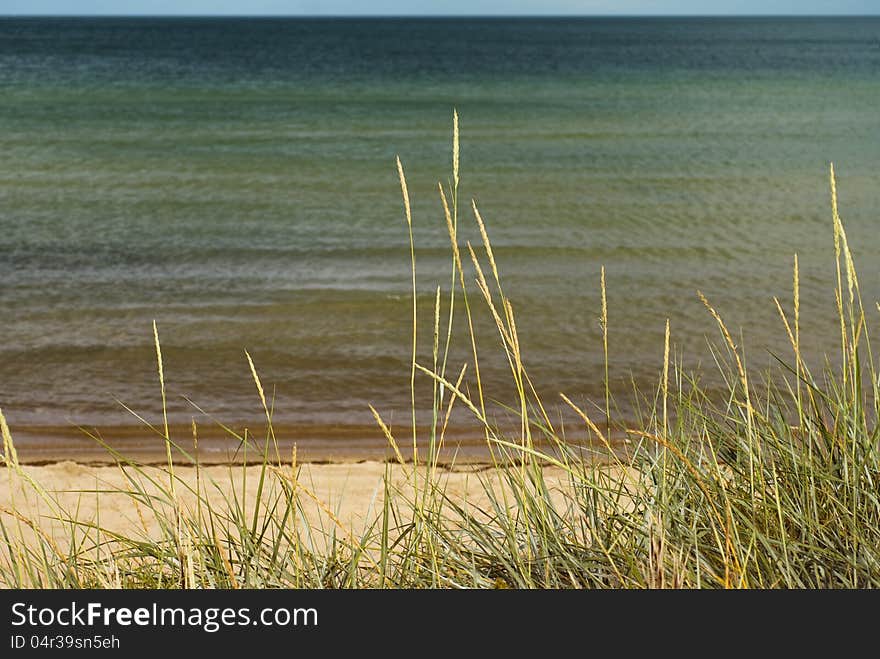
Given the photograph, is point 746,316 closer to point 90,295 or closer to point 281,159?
point 90,295

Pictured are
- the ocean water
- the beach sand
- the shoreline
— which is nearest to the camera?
the beach sand

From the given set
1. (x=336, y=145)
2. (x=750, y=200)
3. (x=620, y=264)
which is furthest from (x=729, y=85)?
(x=620, y=264)

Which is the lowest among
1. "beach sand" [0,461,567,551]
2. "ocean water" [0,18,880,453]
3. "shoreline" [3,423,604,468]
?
"beach sand" [0,461,567,551]

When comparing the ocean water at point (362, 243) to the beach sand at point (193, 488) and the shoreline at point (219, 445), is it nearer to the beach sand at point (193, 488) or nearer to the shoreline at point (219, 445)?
the shoreline at point (219, 445)

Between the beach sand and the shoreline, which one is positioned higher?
the shoreline

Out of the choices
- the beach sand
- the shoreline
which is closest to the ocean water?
the shoreline

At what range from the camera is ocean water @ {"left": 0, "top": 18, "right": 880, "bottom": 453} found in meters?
7.58

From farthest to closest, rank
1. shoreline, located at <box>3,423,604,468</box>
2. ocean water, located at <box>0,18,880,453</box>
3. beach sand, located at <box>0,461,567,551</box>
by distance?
1. ocean water, located at <box>0,18,880,453</box>
2. shoreline, located at <box>3,423,604,468</box>
3. beach sand, located at <box>0,461,567,551</box>

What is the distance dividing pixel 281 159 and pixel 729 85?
91.4 ft

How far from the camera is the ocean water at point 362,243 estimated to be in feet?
24.9

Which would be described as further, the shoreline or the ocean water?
the ocean water

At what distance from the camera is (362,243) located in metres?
11.7

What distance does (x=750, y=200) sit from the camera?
14.3 meters

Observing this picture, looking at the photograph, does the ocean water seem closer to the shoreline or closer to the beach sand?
the shoreline
